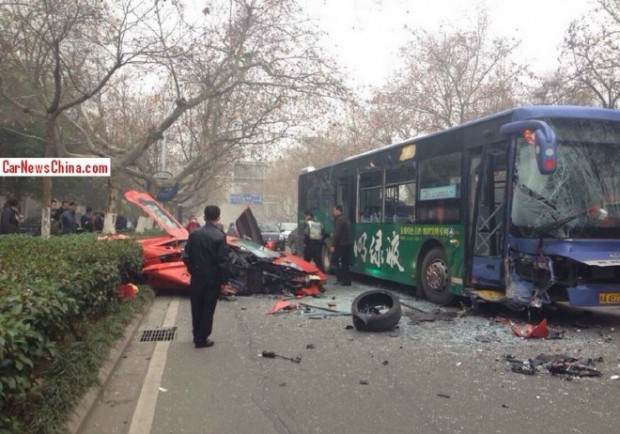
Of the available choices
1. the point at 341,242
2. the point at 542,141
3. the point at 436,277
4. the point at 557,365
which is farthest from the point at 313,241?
the point at 557,365

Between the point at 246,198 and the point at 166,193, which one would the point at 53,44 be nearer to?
the point at 166,193

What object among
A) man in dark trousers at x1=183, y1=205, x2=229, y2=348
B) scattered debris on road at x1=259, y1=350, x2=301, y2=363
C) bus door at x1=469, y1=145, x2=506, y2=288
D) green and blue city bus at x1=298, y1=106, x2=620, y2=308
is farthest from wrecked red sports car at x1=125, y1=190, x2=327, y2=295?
scattered debris on road at x1=259, y1=350, x2=301, y2=363

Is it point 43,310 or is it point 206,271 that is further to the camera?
point 206,271

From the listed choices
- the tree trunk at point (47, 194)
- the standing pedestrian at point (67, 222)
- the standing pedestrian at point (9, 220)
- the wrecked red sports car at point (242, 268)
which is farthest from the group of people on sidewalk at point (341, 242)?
the standing pedestrian at point (67, 222)

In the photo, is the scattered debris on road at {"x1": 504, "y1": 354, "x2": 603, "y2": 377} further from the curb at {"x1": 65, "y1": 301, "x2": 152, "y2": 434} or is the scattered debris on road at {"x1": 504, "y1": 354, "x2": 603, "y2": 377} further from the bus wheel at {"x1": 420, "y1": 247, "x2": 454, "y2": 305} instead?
the curb at {"x1": 65, "y1": 301, "x2": 152, "y2": 434}

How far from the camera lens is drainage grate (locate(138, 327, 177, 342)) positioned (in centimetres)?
732

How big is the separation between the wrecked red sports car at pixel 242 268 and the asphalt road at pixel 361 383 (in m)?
2.60

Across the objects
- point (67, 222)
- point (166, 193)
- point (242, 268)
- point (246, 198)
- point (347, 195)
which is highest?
point (246, 198)

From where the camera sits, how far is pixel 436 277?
9828 mm

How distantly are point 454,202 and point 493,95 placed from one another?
17.0 meters

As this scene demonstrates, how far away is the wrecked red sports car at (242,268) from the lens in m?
10.8

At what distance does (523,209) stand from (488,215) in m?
0.78

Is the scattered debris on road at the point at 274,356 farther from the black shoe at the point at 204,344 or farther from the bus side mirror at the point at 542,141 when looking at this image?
the bus side mirror at the point at 542,141

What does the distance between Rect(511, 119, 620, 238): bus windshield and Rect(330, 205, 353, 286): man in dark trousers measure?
513 centimetres
